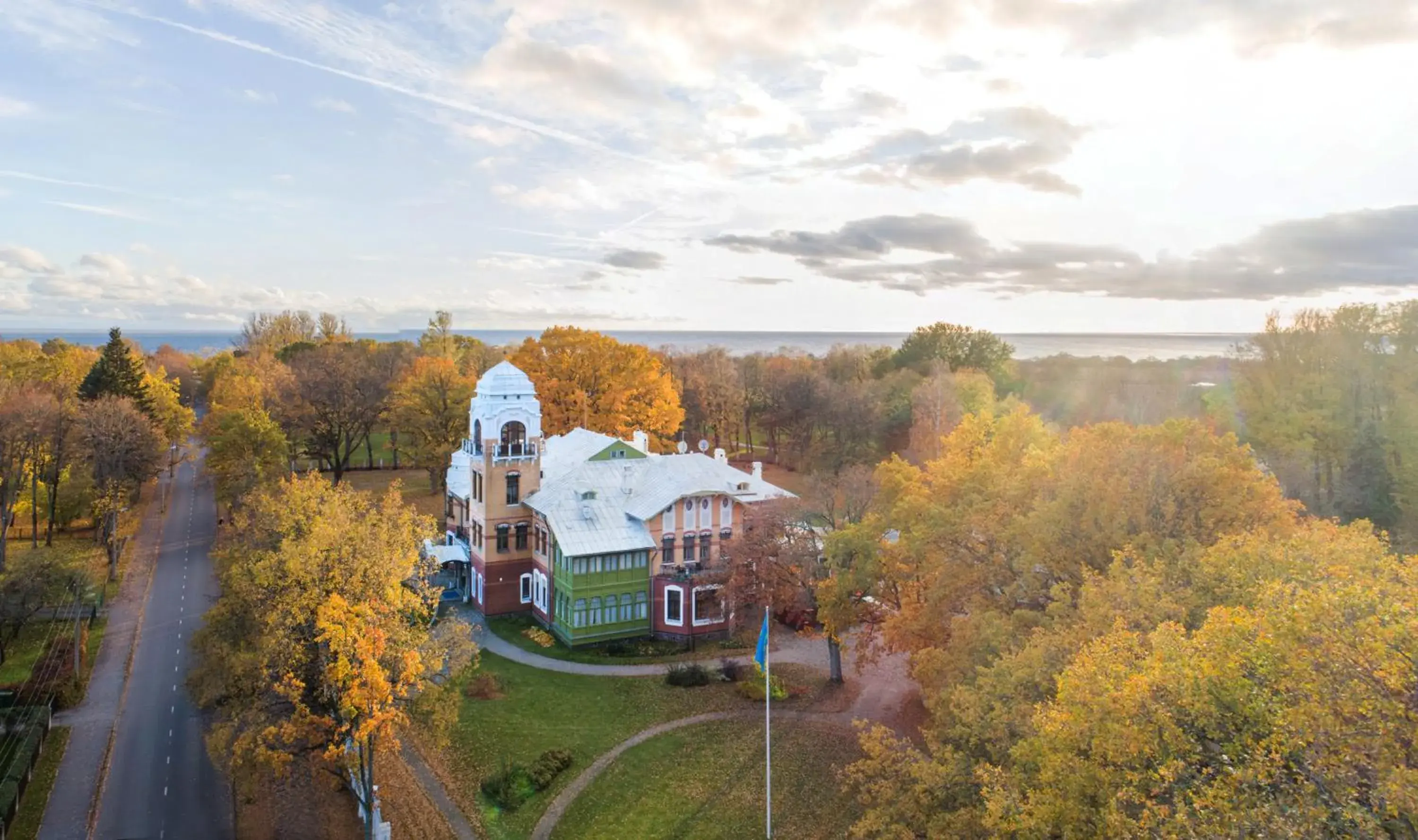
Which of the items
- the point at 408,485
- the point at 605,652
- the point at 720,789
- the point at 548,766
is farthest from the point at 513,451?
the point at 408,485

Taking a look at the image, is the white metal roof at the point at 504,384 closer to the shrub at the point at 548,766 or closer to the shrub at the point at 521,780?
the shrub at the point at 548,766

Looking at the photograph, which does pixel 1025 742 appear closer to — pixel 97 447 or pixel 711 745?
pixel 711 745

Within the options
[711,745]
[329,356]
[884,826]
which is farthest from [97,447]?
[884,826]

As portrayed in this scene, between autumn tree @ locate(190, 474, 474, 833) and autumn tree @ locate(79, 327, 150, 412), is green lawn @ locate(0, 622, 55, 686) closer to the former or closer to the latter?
autumn tree @ locate(190, 474, 474, 833)

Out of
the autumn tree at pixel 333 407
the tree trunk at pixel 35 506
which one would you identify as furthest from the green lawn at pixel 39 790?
the autumn tree at pixel 333 407

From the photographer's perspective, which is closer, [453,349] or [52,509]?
[52,509]

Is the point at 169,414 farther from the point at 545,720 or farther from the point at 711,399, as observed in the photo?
the point at 545,720
